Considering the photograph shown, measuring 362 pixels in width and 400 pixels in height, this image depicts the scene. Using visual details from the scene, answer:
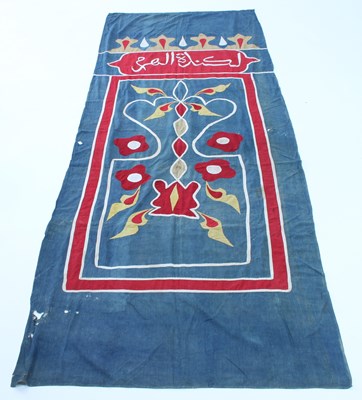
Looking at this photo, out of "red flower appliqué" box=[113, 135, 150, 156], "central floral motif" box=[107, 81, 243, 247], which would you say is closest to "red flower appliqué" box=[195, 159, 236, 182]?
"central floral motif" box=[107, 81, 243, 247]

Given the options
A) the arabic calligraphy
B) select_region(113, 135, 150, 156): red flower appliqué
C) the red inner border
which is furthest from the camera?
the arabic calligraphy

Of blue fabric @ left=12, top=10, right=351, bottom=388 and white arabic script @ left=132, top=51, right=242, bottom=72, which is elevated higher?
white arabic script @ left=132, top=51, right=242, bottom=72

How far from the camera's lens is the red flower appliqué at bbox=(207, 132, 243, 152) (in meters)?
1.66

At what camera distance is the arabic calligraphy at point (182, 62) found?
2.05 m

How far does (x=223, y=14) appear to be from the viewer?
2.43 m

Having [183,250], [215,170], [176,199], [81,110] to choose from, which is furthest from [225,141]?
[81,110]

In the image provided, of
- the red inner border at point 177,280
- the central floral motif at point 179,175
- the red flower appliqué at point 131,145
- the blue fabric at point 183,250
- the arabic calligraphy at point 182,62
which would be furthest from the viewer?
the arabic calligraphy at point 182,62

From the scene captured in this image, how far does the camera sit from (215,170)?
5.17ft

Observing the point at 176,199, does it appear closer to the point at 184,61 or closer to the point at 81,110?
the point at 81,110

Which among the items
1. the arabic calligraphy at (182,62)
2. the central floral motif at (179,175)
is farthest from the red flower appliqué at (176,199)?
the arabic calligraphy at (182,62)

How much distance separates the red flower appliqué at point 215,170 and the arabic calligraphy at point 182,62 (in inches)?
25.7

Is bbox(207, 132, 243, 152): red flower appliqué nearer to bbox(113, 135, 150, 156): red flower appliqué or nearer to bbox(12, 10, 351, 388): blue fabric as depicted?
bbox(12, 10, 351, 388): blue fabric

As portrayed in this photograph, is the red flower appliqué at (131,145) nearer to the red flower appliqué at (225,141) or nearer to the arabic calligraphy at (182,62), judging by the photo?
the red flower appliqué at (225,141)

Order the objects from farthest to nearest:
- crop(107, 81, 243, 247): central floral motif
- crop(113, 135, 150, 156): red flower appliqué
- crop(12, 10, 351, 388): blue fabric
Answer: crop(113, 135, 150, 156): red flower appliqué < crop(107, 81, 243, 247): central floral motif < crop(12, 10, 351, 388): blue fabric
